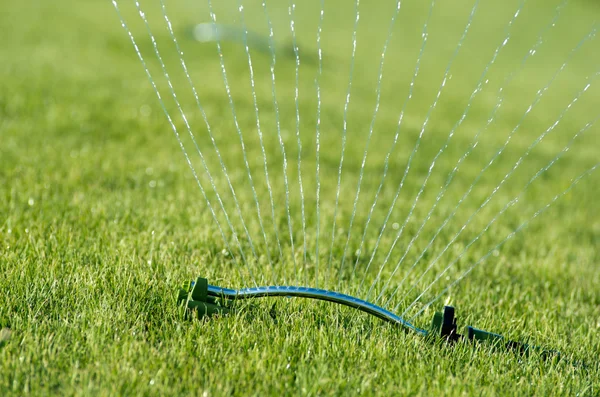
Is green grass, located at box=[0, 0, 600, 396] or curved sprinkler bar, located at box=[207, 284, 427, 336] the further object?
curved sprinkler bar, located at box=[207, 284, 427, 336]

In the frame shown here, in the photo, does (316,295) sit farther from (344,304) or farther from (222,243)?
(222,243)

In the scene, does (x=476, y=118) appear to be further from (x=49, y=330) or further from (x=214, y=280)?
(x=49, y=330)

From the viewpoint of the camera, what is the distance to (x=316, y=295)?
2.36m

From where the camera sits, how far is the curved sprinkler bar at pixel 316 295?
236 centimetres

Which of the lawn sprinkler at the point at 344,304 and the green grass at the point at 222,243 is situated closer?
the green grass at the point at 222,243

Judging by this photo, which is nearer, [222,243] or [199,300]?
[199,300]

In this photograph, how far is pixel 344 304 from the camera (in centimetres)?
239

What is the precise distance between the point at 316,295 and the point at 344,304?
12 cm

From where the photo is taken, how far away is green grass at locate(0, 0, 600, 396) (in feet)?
6.93

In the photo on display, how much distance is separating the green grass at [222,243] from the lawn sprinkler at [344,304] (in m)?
0.05

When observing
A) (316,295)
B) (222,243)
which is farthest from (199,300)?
(222,243)

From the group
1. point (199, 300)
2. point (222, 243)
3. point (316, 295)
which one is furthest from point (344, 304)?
point (222, 243)

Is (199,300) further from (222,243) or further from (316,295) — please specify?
(222,243)

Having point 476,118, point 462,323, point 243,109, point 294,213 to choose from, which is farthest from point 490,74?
point 462,323
